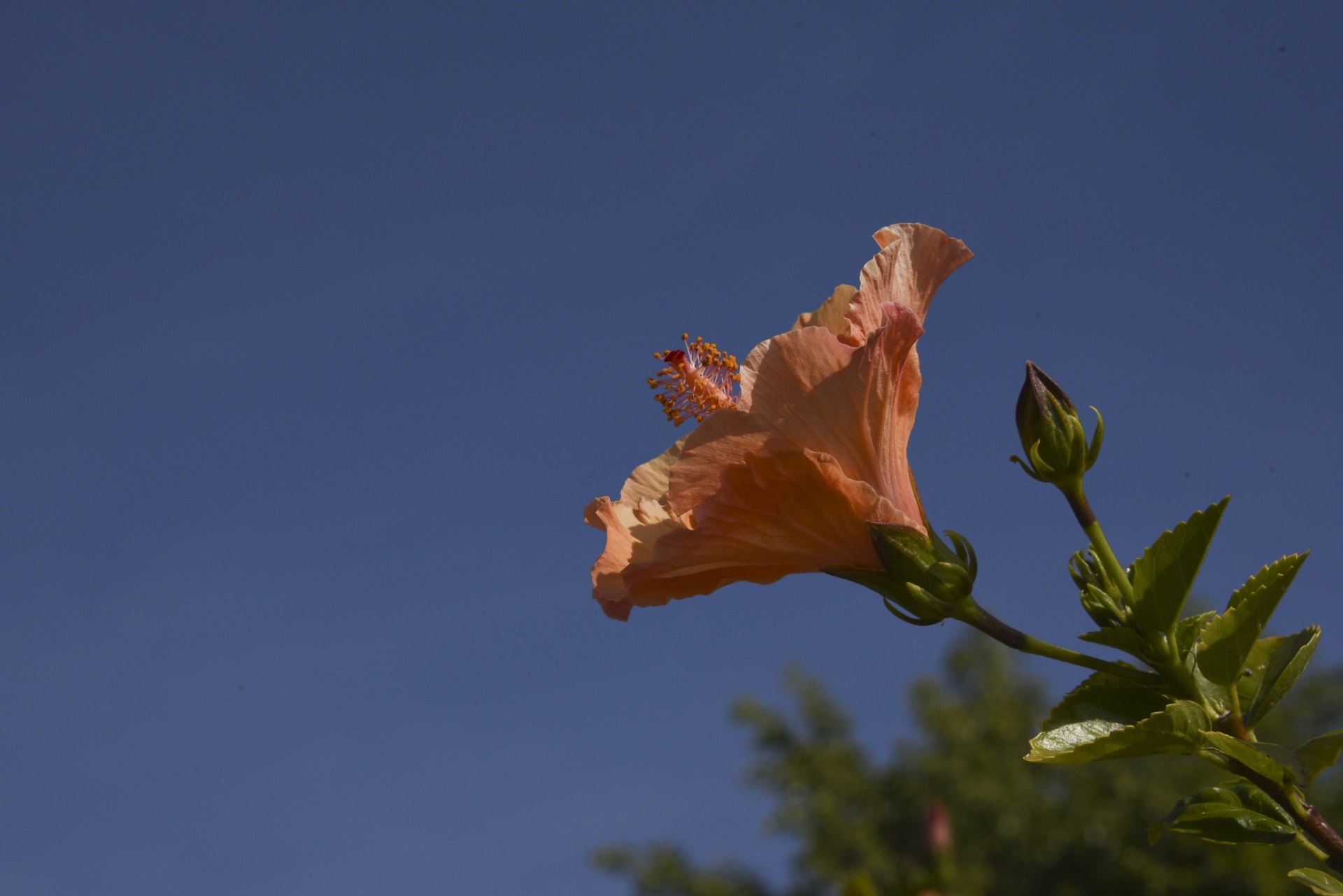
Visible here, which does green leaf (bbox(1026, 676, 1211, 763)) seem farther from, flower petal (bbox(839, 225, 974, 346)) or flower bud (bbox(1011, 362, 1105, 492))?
flower petal (bbox(839, 225, 974, 346))

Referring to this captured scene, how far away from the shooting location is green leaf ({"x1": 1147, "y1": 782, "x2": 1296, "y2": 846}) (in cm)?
105

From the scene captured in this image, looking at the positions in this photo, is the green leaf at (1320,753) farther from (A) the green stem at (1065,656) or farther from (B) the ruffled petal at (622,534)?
(B) the ruffled petal at (622,534)

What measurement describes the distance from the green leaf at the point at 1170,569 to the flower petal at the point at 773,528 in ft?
0.79

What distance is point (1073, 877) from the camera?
13.9 metres

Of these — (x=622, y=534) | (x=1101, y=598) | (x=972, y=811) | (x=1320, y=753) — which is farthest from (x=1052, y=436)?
(x=972, y=811)

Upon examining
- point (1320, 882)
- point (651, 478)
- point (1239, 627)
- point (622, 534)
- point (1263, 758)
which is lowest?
point (1320, 882)

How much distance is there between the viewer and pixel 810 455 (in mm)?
1139

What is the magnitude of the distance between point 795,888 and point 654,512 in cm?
1328

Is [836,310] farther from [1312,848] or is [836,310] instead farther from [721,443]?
[1312,848]

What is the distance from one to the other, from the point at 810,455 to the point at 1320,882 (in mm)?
578

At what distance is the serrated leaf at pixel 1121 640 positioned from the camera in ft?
3.58

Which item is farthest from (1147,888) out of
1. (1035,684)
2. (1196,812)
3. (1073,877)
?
(1196,812)

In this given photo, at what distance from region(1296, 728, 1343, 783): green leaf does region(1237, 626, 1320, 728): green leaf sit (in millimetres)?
49

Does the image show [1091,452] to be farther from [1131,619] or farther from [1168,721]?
[1168,721]
